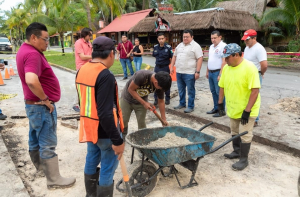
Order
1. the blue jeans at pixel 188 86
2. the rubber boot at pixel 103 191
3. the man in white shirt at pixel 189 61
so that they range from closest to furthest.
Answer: the rubber boot at pixel 103 191
the man in white shirt at pixel 189 61
the blue jeans at pixel 188 86

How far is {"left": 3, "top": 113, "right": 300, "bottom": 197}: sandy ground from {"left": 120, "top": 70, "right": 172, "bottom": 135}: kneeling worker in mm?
805

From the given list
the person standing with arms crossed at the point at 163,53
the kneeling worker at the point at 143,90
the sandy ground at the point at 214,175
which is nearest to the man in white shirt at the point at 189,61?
the person standing with arms crossed at the point at 163,53

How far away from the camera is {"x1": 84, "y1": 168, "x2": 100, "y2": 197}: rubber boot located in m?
2.65

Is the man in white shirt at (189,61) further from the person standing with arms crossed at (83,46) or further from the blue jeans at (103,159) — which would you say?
the blue jeans at (103,159)

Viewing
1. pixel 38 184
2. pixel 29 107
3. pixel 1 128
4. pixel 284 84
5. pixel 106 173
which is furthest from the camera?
pixel 284 84

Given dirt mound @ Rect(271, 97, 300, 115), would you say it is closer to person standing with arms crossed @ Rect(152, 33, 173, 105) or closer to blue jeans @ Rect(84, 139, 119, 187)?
person standing with arms crossed @ Rect(152, 33, 173, 105)

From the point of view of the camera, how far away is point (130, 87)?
3.48 meters

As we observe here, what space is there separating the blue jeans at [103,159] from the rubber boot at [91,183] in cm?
5

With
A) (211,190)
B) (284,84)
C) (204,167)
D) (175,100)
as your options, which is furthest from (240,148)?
(284,84)

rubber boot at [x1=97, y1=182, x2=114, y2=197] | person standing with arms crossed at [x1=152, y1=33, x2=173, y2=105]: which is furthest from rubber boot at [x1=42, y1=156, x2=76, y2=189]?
person standing with arms crossed at [x1=152, y1=33, x2=173, y2=105]

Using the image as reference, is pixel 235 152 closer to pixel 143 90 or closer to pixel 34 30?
pixel 143 90

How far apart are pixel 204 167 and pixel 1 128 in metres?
4.18

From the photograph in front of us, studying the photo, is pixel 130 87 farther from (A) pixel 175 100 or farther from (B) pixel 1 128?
(A) pixel 175 100

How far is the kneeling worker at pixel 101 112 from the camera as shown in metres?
2.16
